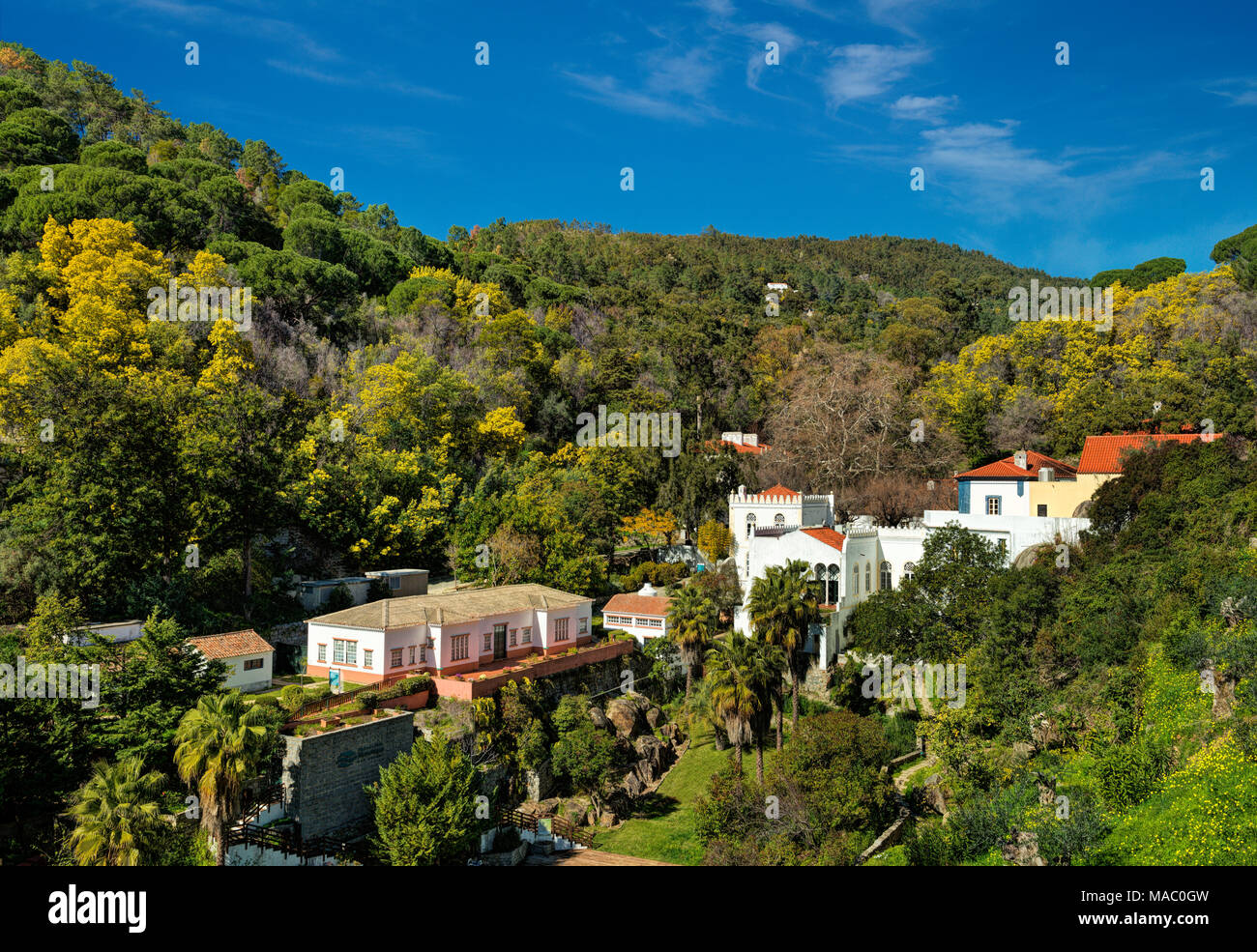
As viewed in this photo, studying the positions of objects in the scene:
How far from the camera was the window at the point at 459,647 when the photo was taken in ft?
90.2

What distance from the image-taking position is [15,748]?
17375 millimetres

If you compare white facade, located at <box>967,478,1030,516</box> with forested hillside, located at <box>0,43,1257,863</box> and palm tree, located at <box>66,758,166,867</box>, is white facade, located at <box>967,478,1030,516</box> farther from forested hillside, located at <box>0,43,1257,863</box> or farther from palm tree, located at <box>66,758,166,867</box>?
palm tree, located at <box>66,758,166,867</box>

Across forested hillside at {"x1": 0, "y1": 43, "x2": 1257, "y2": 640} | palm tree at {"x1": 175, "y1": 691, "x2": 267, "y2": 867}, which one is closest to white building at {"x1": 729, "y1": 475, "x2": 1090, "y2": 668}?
forested hillside at {"x1": 0, "y1": 43, "x2": 1257, "y2": 640}

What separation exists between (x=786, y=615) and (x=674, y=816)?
744 centimetres

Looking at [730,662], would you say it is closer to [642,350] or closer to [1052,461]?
[1052,461]

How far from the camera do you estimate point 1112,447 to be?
1426 inches

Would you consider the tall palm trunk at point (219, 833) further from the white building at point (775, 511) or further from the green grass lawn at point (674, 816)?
the white building at point (775, 511)

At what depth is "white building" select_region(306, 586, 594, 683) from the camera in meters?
25.9

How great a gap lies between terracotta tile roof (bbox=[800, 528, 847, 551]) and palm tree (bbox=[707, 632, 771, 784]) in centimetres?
999

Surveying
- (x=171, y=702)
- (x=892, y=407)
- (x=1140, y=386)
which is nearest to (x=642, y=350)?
(x=892, y=407)

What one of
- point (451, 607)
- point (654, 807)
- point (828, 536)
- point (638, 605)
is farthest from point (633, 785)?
point (828, 536)

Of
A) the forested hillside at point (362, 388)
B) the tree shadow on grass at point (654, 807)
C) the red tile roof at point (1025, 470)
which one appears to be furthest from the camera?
the red tile roof at point (1025, 470)

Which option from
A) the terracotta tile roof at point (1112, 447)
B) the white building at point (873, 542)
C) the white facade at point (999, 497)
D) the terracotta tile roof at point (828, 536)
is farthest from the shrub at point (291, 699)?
the terracotta tile roof at point (1112, 447)
